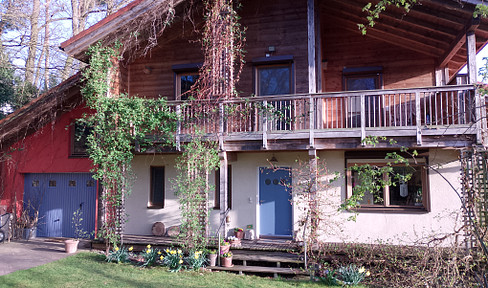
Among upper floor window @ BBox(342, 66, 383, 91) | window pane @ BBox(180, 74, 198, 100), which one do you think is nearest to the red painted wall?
window pane @ BBox(180, 74, 198, 100)

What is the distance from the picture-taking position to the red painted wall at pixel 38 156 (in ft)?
38.7

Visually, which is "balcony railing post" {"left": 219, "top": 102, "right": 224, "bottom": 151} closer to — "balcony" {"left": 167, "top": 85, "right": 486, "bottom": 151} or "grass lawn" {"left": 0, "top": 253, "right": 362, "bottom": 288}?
"balcony" {"left": 167, "top": 85, "right": 486, "bottom": 151}

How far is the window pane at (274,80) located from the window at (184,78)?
224 centimetres

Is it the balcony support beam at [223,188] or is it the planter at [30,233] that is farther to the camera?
the planter at [30,233]

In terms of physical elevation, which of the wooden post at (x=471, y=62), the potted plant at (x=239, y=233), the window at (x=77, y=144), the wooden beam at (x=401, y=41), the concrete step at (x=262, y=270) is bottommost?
the concrete step at (x=262, y=270)

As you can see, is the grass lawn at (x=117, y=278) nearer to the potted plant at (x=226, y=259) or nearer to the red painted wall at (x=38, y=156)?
the potted plant at (x=226, y=259)

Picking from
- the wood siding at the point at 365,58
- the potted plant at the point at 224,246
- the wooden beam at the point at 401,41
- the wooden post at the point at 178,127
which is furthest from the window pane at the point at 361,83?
the potted plant at the point at 224,246

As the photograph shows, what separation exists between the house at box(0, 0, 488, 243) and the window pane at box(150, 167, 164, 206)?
33 mm

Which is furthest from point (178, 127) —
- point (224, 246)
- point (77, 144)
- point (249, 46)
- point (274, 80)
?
point (77, 144)

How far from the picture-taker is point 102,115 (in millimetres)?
9328

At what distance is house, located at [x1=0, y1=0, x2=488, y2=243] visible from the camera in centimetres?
900

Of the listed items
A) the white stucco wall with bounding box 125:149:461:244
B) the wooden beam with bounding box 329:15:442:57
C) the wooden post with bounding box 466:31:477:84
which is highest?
the wooden beam with bounding box 329:15:442:57

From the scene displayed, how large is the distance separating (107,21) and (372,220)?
9.18 metres

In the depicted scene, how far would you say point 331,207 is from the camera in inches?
397
